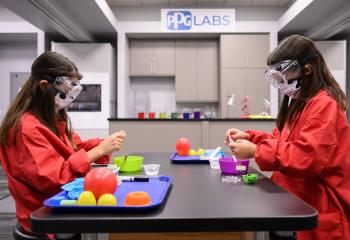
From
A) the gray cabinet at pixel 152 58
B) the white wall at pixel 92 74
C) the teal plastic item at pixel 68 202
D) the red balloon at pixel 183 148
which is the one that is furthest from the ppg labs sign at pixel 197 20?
the teal plastic item at pixel 68 202

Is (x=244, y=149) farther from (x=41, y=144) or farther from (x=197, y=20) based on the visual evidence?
(x=197, y=20)

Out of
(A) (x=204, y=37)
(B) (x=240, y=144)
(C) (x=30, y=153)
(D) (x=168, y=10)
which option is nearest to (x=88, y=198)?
(C) (x=30, y=153)

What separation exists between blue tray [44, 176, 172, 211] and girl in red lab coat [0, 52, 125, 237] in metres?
0.17

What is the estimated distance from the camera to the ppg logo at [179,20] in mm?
5078

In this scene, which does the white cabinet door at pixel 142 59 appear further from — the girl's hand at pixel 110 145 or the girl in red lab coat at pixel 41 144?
the girl's hand at pixel 110 145

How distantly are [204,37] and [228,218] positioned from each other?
203 inches

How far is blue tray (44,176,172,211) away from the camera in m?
0.69

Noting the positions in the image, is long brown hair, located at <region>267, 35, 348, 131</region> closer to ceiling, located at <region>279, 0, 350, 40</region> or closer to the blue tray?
the blue tray

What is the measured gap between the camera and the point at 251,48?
5340 millimetres

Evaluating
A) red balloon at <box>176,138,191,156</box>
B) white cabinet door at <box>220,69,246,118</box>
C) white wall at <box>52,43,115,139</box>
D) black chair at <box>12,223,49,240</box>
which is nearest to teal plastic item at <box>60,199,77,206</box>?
black chair at <box>12,223,49,240</box>

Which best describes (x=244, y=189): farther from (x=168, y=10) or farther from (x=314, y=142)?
(x=168, y=10)

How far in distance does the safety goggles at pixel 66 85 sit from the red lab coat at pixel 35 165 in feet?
0.61

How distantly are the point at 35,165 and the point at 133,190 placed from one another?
305 mm

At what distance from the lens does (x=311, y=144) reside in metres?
0.95
